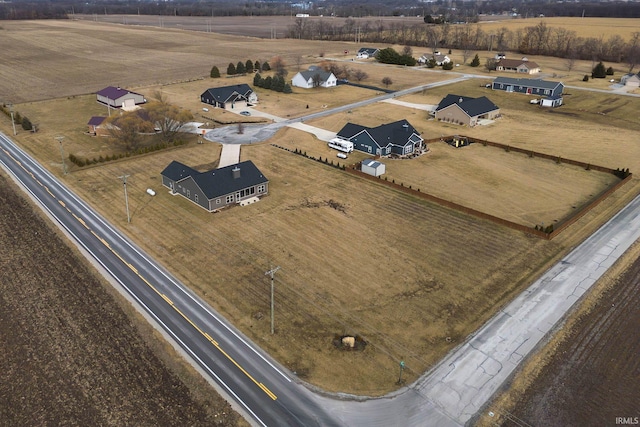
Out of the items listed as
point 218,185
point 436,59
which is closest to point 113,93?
point 218,185

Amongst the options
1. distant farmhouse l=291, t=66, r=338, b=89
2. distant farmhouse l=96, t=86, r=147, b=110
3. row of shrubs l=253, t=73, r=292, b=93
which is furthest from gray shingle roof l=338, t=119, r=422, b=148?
distant farmhouse l=96, t=86, r=147, b=110

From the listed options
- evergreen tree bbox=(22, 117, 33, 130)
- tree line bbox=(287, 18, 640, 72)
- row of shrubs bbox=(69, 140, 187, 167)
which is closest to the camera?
row of shrubs bbox=(69, 140, 187, 167)

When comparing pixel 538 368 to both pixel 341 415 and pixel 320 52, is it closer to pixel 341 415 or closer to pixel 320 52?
pixel 341 415

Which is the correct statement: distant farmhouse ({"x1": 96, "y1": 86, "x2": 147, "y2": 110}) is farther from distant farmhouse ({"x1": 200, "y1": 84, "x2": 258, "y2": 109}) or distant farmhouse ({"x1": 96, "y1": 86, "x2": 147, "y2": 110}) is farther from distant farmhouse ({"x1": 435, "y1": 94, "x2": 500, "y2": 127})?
distant farmhouse ({"x1": 435, "y1": 94, "x2": 500, "y2": 127})

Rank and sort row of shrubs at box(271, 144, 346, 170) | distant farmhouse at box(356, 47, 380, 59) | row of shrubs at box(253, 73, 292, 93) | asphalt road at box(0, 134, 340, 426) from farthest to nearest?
1. distant farmhouse at box(356, 47, 380, 59)
2. row of shrubs at box(253, 73, 292, 93)
3. row of shrubs at box(271, 144, 346, 170)
4. asphalt road at box(0, 134, 340, 426)

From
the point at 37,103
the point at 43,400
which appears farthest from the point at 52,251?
the point at 37,103

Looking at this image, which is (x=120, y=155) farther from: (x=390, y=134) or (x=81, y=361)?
(x=81, y=361)

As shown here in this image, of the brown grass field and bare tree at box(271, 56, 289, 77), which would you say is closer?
the brown grass field
